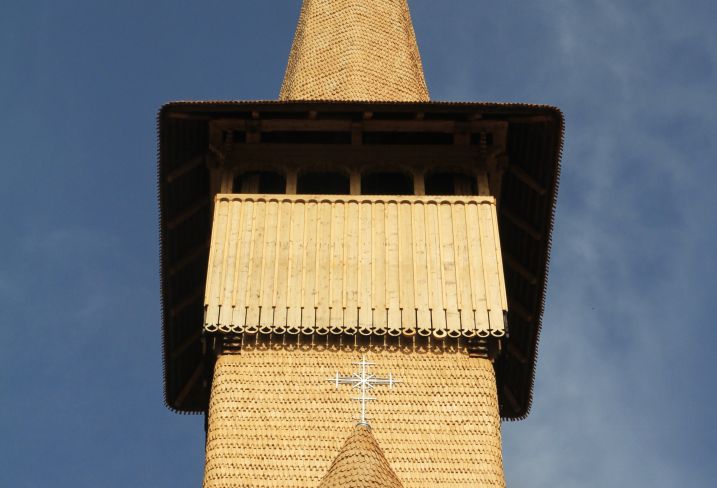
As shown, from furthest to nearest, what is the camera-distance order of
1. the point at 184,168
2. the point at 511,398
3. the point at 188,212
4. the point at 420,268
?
the point at 511,398, the point at 188,212, the point at 184,168, the point at 420,268

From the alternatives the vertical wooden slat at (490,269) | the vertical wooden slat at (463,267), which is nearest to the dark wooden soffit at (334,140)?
the vertical wooden slat at (490,269)

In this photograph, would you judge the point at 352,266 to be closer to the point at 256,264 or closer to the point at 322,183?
the point at 256,264

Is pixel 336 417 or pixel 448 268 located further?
pixel 448 268

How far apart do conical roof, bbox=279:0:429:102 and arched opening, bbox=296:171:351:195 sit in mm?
1872

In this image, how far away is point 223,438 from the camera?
17484mm

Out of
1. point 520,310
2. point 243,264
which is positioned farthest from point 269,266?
point 520,310

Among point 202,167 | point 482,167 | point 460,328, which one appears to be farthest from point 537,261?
point 202,167

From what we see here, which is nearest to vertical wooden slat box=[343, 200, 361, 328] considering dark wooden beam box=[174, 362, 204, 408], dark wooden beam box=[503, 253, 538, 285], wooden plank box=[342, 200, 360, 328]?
A: wooden plank box=[342, 200, 360, 328]

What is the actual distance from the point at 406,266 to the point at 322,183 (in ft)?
6.93

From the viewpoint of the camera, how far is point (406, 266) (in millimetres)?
19078

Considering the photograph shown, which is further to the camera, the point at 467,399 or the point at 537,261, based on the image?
the point at 537,261

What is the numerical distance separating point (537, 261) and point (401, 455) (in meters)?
4.77

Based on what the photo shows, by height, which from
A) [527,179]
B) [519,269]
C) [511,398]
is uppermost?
[527,179]

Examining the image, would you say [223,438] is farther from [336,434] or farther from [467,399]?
[467,399]
